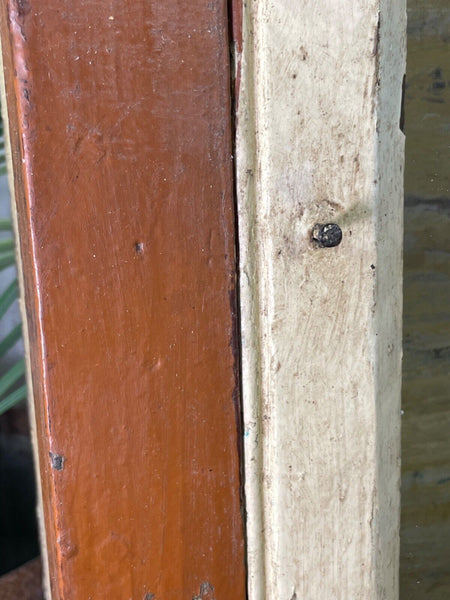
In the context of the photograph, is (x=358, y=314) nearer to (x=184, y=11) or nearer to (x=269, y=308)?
(x=269, y=308)

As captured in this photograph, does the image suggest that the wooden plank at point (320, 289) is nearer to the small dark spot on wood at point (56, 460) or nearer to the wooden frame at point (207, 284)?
the wooden frame at point (207, 284)

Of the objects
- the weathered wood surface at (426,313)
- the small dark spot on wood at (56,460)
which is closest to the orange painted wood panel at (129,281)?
the small dark spot on wood at (56,460)

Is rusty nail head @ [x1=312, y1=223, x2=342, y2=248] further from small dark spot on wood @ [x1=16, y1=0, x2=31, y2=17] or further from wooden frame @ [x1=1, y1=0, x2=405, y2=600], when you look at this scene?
small dark spot on wood @ [x1=16, y1=0, x2=31, y2=17]

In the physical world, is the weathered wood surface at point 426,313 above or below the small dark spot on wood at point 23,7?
below

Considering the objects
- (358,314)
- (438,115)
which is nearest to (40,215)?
(358,314)

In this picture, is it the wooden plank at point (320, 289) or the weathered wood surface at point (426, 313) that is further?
the weathered wood surface at point (426, 313)

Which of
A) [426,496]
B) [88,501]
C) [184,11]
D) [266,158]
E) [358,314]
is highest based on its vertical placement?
[184,11]
